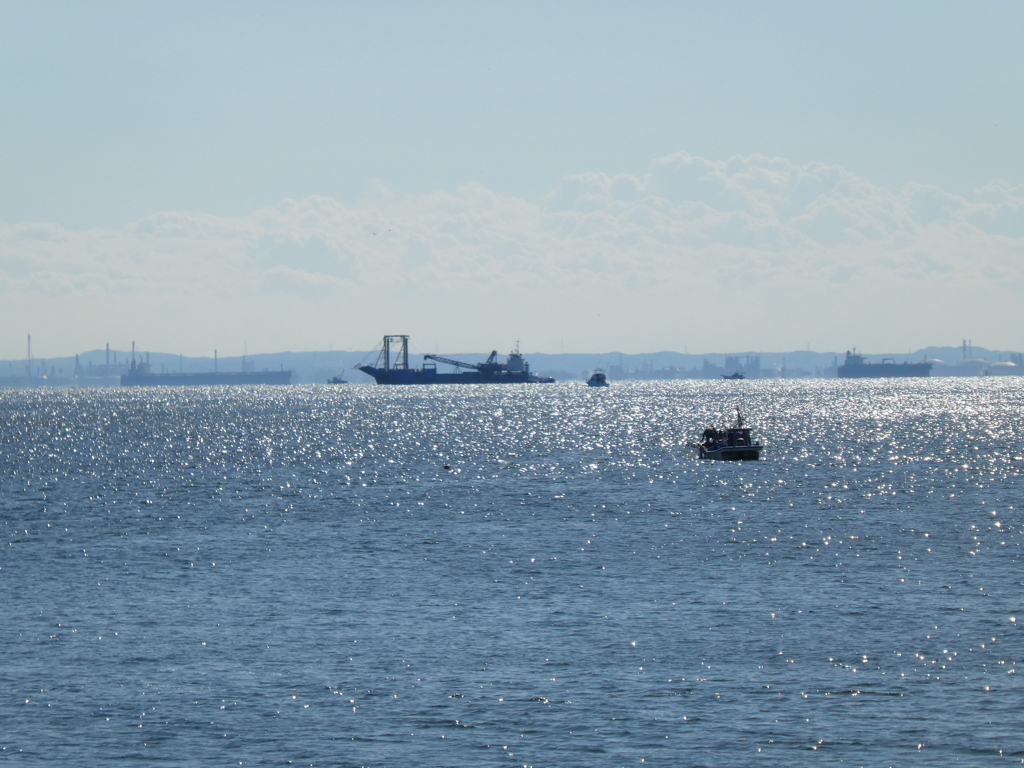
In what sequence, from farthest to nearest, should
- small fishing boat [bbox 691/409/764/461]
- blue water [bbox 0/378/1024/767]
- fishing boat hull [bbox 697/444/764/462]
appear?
small fishing boat [bbox 691/409/764/461] < fishing boat hull [bbox 697/444/764/462] < blue water [bbox 0/378/1024/767]

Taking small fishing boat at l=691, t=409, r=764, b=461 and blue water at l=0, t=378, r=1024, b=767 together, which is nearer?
blue water at l=0, t=378, r=1024, b=767

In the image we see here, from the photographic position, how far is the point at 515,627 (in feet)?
169

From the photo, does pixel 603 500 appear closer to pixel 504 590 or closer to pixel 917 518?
pixel 917 518

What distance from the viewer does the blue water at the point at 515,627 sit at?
37594 mm

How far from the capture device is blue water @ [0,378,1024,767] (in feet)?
123

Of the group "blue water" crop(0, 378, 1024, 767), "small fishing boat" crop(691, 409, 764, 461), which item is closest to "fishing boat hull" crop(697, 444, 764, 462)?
"small fishing boat" crop(691, 409, 764, 461)

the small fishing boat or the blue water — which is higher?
the small fishing boat

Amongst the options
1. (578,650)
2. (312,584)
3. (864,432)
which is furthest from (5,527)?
(864,432)

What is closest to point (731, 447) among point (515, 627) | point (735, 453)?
point (735, 453)

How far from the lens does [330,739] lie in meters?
37.6

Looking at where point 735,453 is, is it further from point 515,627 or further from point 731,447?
point 515,627

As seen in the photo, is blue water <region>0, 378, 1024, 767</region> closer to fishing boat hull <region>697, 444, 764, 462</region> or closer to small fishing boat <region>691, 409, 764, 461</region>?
fishing boat hull <region>697, 444, 764, 462</region>

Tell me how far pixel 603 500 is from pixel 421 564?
33.3 m

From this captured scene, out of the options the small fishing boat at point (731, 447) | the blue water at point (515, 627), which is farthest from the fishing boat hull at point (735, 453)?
the blue water at point (515, 627)
